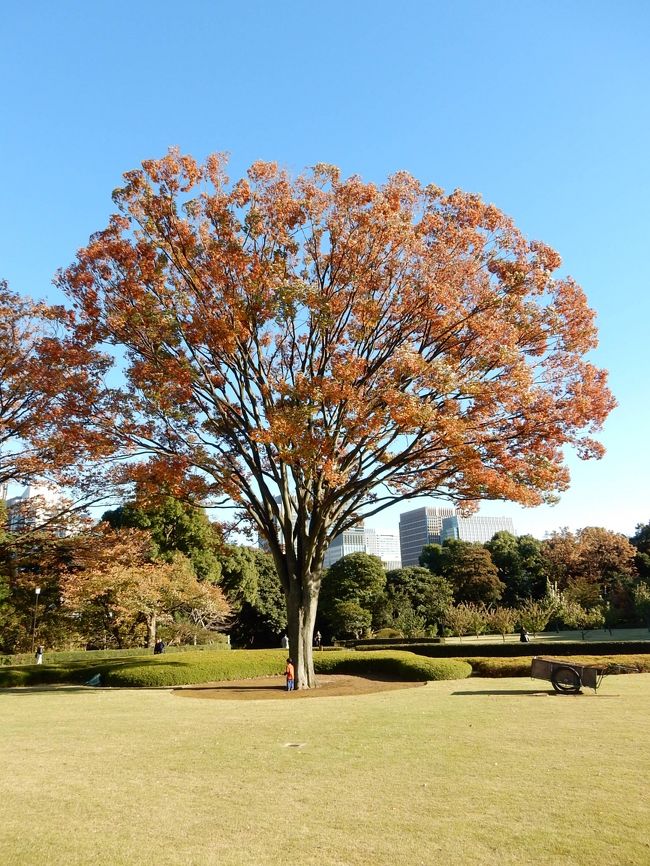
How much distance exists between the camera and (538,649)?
78.9 feet

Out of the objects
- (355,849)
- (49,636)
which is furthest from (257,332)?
(49,636)

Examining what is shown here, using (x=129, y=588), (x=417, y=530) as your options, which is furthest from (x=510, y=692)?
(x=417, y=530)

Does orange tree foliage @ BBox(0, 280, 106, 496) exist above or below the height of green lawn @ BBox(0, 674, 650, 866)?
above

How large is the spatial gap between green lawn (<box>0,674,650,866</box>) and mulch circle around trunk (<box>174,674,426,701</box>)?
4.39m

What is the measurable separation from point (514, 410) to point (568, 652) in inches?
558

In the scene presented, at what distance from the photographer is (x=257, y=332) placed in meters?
15.1

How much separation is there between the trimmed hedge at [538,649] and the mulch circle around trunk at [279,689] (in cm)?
755

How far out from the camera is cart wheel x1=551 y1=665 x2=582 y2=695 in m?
12.9

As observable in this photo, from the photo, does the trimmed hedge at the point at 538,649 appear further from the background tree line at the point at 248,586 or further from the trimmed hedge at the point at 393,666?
the background tree line at the point at 248,586

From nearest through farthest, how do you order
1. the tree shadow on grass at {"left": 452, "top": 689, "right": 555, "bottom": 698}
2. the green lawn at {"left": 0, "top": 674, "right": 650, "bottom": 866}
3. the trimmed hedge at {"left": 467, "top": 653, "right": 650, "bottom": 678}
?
1. the green lawn at {"left": 0, "top": 674, "right": 650, "bottom": 866}
2. the tree shadow on grass at {"left": 452, "top": 689, "right": 555, "bottom": 698}
3. the trimmed hedge at {"left": 467, "top": 653, "right": 650, "bottom": 678}

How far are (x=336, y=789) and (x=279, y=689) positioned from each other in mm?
11576

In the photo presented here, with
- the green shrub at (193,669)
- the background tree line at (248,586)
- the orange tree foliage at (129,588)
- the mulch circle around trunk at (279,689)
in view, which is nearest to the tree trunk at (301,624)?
the mulch circle around trunk at (279,689)

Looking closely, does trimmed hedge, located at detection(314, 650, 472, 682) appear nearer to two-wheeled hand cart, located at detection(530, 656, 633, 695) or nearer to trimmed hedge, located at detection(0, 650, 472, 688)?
trimmed hedge, located at detection(0, 650, 472, 688)

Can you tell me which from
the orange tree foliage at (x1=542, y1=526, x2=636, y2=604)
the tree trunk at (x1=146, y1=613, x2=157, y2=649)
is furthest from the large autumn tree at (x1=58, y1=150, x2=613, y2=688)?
the orange tree foliage at (x1=542, y1=526, x2=636, y2=604)
